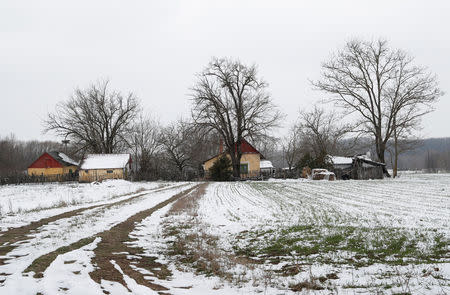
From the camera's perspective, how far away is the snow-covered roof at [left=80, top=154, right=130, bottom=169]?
4769 centimetres

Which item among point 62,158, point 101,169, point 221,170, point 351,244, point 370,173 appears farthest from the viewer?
point 62,158

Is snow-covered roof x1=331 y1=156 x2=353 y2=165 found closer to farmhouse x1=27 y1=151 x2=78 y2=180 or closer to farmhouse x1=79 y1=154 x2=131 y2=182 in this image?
farmhouse x1=79 y1=154 x2=131 y2=182

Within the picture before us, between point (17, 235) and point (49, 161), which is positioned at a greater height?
point (49, 161)

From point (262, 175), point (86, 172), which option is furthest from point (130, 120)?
point (262, 175)

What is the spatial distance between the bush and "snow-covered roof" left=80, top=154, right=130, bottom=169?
15.0 metres

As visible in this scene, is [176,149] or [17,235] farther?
[176,149]

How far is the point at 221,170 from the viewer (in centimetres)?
4038

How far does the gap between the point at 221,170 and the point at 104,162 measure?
1894 centimetres

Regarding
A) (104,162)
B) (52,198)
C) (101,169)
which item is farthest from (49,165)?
(52,198)

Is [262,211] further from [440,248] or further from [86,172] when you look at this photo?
[86,172]

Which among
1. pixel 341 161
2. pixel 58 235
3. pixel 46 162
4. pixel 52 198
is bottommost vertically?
pixel 58 235

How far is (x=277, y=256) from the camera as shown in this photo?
20.9 feet

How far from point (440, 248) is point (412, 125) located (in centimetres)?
3432

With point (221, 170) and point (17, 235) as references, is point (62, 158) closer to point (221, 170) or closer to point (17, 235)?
point (221, 170)
